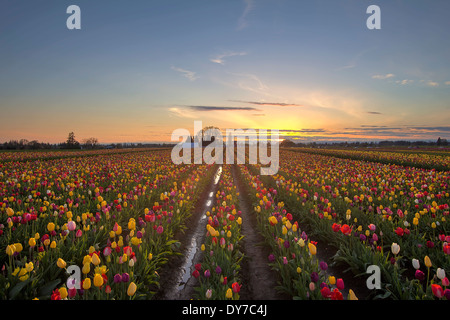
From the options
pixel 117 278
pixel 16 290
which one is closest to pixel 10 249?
pixel 16 290

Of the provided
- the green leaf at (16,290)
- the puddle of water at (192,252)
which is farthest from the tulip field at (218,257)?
the puddle of water at (192,252)

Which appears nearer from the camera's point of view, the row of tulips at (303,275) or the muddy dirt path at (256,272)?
the row of tulips at (303,275)

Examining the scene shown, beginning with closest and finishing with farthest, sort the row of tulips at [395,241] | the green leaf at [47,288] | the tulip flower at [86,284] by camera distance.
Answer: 1. the tulip flower at [86,284]
2. the green leaf at [47,288]
3. the row of tulips at [395,241]

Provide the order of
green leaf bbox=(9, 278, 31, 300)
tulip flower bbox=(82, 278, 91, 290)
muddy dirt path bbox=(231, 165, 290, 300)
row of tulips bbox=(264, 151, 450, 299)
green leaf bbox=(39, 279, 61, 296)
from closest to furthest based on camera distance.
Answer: tulip flower bbox=(82, 278, 91, 290) < green leaf bbox=(9, 278, 31, 300) < green leaf bbox=(39, 279, 61, 296) < row of tulips bbox=(264, 151, 450, 299) < muddy dirt path bbox=(231, 165, 290, 300)

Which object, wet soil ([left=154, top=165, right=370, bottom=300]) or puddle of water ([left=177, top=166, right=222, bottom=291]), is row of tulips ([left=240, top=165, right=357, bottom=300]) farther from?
puddle of water ([left=177, top=166, right=222, bottom=291])

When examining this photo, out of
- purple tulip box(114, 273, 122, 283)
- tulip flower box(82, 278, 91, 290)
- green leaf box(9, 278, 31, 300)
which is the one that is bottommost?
green leaf box(9, 278, 31, 300)

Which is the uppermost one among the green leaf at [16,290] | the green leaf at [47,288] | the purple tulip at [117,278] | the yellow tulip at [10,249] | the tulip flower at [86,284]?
the yellow tulip at [10,249]

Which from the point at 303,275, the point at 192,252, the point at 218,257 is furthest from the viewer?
the point at 192,252

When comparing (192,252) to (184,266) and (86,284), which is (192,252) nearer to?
(184,266)

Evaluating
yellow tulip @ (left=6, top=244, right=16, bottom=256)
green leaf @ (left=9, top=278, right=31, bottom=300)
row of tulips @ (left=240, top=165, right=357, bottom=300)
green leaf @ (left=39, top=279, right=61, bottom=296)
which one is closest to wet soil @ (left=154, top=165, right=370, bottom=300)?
row of tulips @ (left=240, top=165, right=357, bottom=300)

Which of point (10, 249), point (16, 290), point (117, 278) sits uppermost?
point (10, 249)

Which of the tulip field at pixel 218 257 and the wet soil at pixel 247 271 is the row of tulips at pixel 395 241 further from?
the wet soil at pixel 247 271

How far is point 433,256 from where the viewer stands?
14.7 feet
